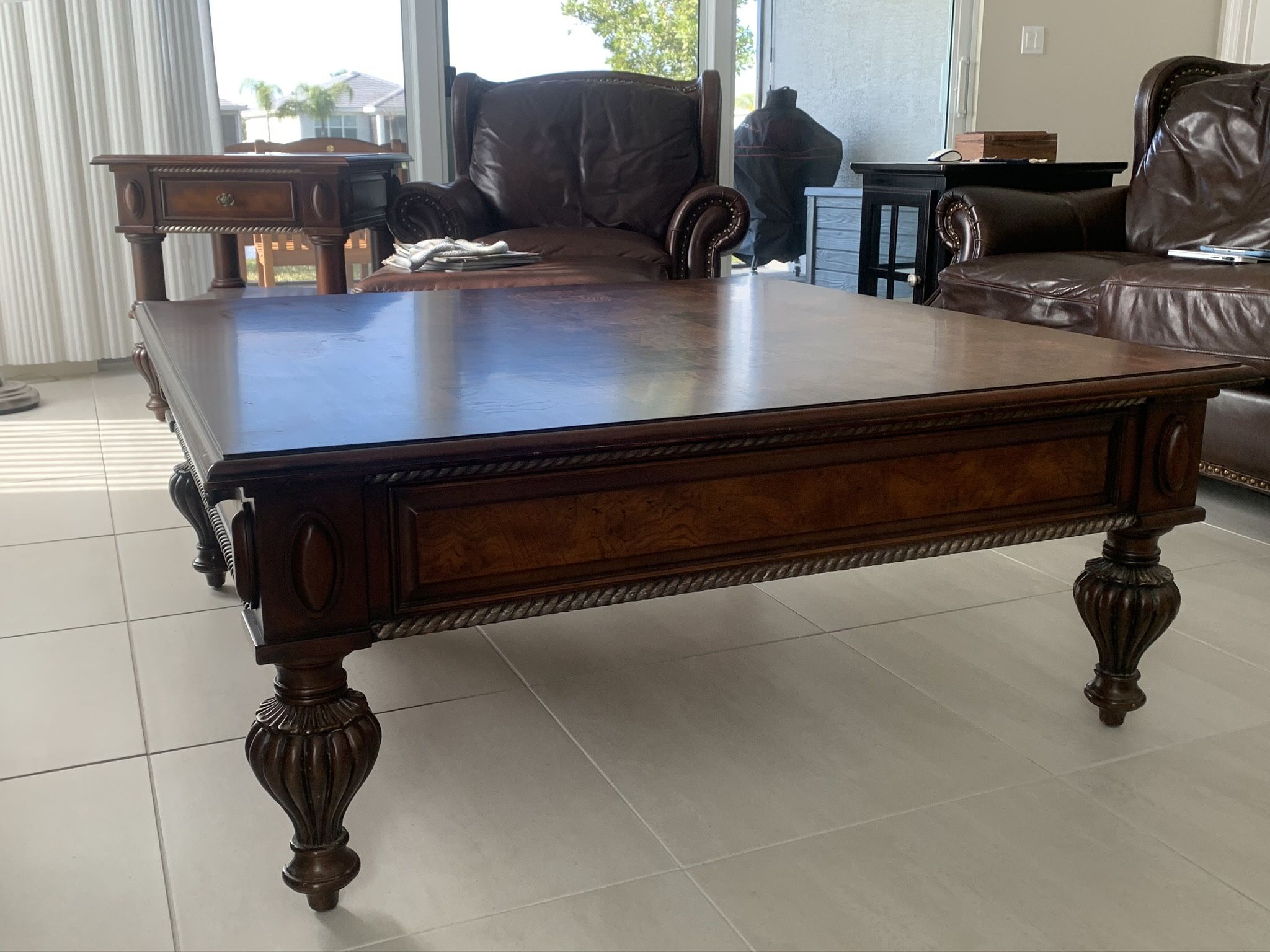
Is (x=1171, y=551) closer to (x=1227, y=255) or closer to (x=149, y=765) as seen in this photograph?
(x=1227, y=255)

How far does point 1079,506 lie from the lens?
1356mm

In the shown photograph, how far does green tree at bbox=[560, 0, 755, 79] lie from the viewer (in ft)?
14.7

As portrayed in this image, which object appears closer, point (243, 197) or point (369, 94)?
point (243, 197)

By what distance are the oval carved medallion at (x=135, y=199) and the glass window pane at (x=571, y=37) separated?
1.54m

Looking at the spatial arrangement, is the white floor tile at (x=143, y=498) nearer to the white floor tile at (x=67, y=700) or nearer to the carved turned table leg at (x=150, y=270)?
the carved turned table leg at (x=150, y=270)

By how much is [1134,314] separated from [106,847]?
2.15m

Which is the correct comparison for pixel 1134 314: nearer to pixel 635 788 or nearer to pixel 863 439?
pixel 863 439

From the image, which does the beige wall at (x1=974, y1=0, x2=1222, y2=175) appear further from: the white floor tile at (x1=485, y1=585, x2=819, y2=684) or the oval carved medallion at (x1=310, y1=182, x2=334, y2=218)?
the white floor tile at (x1=485, y1=585, x2=819, y2=684)

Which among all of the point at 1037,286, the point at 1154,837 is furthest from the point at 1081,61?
the point at 1154,837

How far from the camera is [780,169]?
485cm

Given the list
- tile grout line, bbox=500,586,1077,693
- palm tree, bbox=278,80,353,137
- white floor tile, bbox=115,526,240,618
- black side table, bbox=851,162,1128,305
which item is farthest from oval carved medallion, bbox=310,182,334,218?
black side table, bbox=851,162,1128,305

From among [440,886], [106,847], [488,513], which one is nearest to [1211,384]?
[488,513]

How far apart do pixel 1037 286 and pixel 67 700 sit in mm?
2348

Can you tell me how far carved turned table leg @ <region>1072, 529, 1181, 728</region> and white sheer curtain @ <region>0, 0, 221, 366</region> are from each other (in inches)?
128
